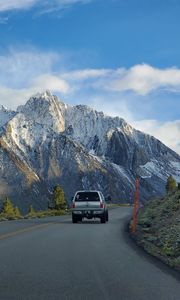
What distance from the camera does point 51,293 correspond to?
8.84 m

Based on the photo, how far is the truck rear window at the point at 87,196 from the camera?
32.8 meters

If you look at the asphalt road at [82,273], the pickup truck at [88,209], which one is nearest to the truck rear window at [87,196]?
the pickup truck at [88,209]

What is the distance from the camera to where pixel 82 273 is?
10844 mm

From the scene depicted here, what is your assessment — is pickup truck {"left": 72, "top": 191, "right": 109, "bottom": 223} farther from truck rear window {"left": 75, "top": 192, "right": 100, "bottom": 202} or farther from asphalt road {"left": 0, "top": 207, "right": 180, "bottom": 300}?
asphalt road {"left": 0, "top": 207, "right": 180, "bottom": 300}

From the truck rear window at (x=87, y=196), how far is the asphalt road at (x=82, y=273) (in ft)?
52.3

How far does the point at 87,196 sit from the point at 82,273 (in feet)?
72.7

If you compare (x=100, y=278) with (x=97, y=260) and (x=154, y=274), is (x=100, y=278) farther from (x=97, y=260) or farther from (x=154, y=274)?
(x=97, y=260)

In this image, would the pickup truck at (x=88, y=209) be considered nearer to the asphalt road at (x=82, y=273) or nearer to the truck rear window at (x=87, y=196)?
the truck rear window at (x=87, y=196)

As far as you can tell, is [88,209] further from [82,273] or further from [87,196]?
[82,273]

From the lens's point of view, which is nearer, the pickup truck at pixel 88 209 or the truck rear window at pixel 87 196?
the pickup truck at pixel 88 209

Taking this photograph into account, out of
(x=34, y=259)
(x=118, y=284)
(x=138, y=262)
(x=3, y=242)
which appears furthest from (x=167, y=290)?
(x=3, y=242)

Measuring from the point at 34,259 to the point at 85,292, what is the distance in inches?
165

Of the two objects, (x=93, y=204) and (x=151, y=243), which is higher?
(x=93, y=204)

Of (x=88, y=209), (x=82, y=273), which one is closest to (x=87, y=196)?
(x=88, y=209)
